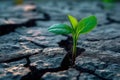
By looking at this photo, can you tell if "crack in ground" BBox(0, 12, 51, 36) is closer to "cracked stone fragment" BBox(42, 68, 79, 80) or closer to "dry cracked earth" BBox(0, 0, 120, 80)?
"dry cracked earth" BBox(0, 0, 120, 80)

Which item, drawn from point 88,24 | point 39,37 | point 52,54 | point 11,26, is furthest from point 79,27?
point 11,26

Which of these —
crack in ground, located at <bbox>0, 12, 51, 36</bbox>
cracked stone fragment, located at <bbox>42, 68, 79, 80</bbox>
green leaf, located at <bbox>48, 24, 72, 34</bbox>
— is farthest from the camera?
crack in ground, located at <bbox>0, 12, 51, 36</bbox>

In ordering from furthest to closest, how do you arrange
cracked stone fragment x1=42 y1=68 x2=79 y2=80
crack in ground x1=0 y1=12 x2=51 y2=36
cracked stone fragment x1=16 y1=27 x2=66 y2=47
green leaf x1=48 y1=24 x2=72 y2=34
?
crack in ground x1=0 y1=12 x2=51 y2=36 → cracked stone fragment x1=16 y1=27 x2=66 y2=47 → green leaf x1=48 y1=24 x2=72 y2=34 → cracked stone fragment x1=42 y1=68 x2=79 y2=80

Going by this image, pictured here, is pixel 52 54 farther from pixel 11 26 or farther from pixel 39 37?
pixel 11 26

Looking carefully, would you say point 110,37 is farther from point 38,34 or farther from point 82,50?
point 38,34

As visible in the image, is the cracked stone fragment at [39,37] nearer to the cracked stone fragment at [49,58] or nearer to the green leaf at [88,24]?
the cracked stone fragment at [49,58]

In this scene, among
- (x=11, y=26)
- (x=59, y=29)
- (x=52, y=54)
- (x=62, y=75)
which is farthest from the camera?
(x=11, y=26)

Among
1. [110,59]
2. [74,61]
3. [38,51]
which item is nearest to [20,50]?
[38,51]

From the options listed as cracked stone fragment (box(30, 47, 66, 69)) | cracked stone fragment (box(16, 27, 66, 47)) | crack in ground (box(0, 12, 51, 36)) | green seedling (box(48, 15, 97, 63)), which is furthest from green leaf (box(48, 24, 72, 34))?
crack in ground (box(0, 12, 51, 36))
